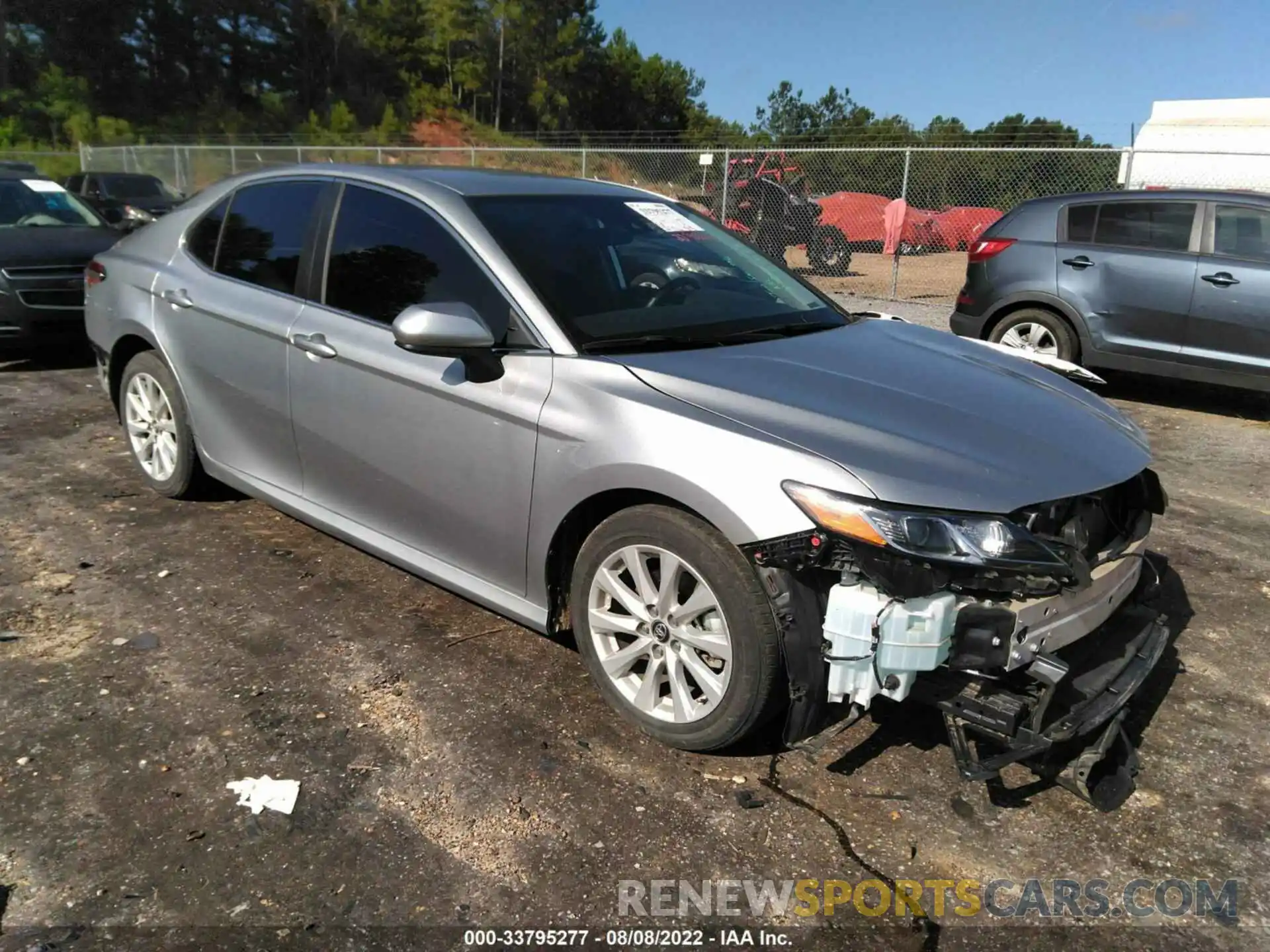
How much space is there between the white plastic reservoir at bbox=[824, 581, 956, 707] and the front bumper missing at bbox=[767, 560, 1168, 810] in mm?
68

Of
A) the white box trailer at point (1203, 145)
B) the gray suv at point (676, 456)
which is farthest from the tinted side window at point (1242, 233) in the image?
the gray suv at point (676, 456)

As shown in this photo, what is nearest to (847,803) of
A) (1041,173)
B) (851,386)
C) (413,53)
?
(851,386)

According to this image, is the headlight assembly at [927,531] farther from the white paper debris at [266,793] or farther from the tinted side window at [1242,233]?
the tinted side window at [1242,233]

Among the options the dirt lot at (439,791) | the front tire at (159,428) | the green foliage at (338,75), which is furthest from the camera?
the green foliage at (338,75)

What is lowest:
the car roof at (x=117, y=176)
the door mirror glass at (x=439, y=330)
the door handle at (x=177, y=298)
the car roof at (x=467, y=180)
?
the door handle at (x=177, y=298)

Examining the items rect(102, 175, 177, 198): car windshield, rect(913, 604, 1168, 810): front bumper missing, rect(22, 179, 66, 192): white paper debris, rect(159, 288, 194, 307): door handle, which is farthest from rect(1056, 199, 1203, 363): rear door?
rect(102, 175, 177, 198): car windshield

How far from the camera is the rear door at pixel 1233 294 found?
280 inches

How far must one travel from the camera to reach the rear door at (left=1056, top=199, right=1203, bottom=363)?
7461 mm

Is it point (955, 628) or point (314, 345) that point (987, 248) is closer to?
point (314, 345)

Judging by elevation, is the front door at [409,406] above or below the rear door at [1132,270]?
below

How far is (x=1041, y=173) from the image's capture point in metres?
17.9

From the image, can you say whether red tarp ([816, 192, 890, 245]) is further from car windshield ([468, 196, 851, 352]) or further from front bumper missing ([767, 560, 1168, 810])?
front bumper missing ([767, 560, 1168, 810])

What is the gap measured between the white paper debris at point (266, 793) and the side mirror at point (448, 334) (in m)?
1.33

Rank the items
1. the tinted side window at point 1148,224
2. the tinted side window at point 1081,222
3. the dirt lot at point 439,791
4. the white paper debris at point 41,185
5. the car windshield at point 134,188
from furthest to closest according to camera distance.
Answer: the car windshield at point 134,188
the white paper debris at point 41,185
the tinted side window at point 1081,222
the tinted side window at point 1148,224
the dirt lot at point 439,791
